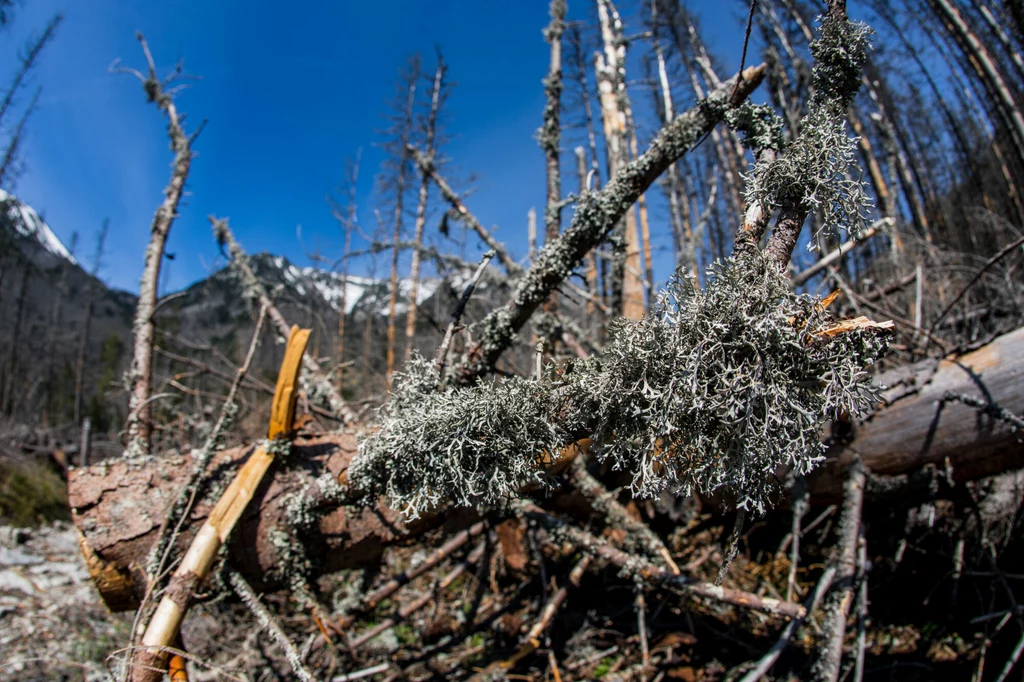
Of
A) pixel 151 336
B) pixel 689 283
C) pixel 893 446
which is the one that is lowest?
pixel 893 446

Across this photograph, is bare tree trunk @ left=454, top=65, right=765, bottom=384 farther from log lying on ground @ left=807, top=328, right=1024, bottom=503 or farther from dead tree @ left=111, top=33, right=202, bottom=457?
dead tree @ left=111, top=33, right=202, bottom=457

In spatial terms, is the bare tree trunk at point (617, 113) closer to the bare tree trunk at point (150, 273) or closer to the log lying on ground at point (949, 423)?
the log lying on ground at point (949, 423)

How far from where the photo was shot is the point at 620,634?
9.06ft

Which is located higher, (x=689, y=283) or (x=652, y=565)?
(x=689, y=283)

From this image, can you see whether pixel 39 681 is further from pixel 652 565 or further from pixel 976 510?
pixel 976 510

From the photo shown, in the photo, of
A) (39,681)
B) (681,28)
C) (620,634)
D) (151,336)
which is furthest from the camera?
(681,28)

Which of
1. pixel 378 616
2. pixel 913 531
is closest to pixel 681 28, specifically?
pixel 913 531

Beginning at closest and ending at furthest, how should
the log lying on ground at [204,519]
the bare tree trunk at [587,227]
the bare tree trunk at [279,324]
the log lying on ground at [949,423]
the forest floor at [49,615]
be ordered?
the bare tree trunk at [587,227] → the log lying on ground at [204,519] → the log lying on ground at [949,423] → the bare tree trunk at [279,324] → the forest floor at [49,615]

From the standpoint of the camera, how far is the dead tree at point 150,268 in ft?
10.5

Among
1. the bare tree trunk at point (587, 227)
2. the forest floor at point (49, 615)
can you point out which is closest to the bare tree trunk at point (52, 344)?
the forest floor at point (49, 615)

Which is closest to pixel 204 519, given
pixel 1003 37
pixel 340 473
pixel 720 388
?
pixel 340 473

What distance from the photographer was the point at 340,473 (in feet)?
5.97

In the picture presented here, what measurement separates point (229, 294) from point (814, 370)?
3719 centimetres

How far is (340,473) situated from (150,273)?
2879mm
